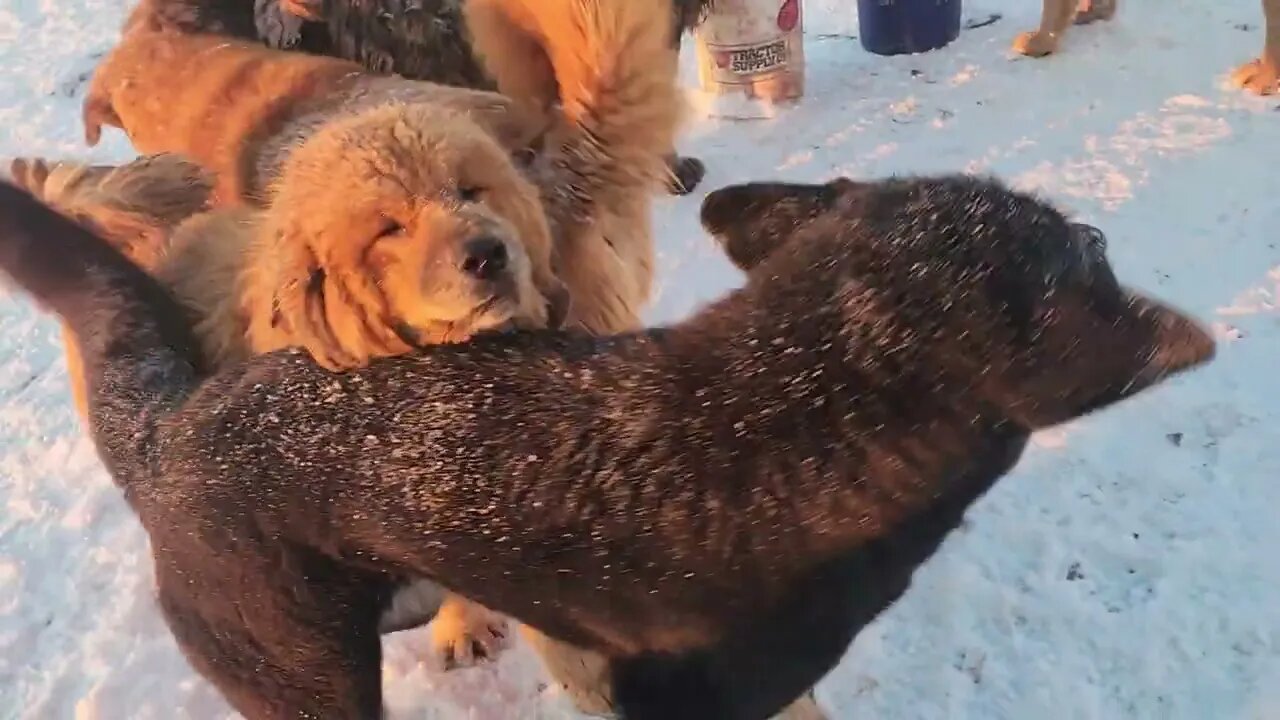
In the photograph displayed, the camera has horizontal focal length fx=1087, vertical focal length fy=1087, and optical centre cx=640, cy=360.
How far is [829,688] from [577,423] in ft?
3.99

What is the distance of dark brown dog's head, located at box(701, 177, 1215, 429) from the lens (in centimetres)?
153

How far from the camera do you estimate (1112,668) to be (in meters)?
2.44

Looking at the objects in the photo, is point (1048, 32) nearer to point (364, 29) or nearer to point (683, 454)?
point (364, 29)

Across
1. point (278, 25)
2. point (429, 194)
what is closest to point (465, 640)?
point (429, 194)

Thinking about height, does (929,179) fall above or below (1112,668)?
above

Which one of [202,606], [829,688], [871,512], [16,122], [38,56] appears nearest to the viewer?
[871,512]

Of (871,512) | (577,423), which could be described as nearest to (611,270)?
(577,423)

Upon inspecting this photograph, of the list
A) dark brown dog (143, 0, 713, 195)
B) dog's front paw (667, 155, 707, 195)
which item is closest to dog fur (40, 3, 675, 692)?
dark brown dog (143, 0, 713, 195)

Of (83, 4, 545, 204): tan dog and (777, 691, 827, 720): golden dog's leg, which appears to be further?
(83, 4, 545, 204): tan dog

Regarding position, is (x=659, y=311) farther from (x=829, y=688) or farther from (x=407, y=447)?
(x=407, y=447)

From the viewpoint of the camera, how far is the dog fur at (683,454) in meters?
1.56

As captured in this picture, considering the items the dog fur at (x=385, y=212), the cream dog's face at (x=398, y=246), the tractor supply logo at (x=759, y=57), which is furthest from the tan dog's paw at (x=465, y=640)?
the tractor supply logo at (x=759, y=57)

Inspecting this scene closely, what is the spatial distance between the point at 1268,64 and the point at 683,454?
12.7 feet

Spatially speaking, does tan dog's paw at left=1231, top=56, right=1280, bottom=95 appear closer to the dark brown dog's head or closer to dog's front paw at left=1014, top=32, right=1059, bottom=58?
dog's front paw at left=1014, top=32, right=1059, bottom=58
